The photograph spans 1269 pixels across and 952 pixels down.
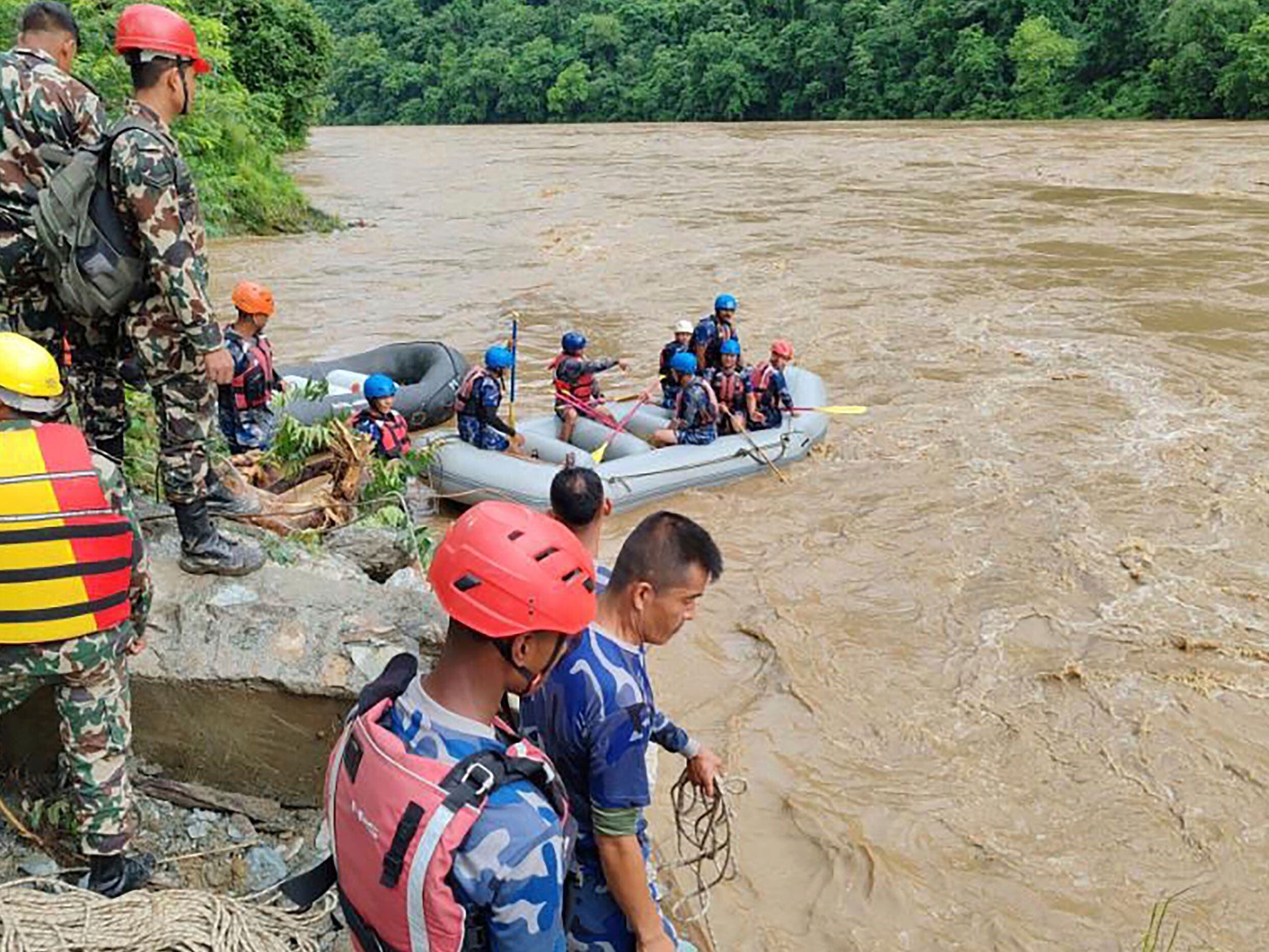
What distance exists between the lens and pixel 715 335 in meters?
8.73

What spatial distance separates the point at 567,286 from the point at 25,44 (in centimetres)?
1088

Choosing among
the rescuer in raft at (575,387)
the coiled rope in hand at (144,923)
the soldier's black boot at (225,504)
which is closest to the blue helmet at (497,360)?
the rescuer in raft at (575,387)

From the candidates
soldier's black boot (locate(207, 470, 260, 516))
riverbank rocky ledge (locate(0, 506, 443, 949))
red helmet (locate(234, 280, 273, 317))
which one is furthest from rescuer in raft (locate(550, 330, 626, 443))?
riverbank rocky ledge (locate(0, 506, 443, 949))

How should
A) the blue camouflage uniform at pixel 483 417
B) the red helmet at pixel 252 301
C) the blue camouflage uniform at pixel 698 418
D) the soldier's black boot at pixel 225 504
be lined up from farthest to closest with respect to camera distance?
the blue camouflage uniform at pixel 698 418
the blue camouflage uniform at pixel 483 417
the red helmet at pixel 252 301
the soldier's black boot at pixel 225 504

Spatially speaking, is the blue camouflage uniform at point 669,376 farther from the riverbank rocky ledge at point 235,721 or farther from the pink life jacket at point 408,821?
the pink life jacket at point 408,821

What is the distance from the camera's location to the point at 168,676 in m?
2.90

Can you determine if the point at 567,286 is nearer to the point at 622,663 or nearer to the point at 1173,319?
the point at 1173,319

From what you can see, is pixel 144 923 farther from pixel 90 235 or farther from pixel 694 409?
pixel 694 409

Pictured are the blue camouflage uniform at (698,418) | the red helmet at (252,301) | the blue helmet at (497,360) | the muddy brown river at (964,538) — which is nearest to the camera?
the muddy brown river at (964,538)

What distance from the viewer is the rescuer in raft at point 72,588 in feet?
7.06

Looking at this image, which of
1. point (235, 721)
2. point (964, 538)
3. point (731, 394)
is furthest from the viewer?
point (731, 394)

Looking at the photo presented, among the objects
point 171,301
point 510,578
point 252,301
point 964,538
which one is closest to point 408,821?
point 510,578

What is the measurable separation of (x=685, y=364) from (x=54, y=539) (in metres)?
6.11

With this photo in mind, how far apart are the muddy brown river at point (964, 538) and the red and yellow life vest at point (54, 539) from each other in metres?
2.16
